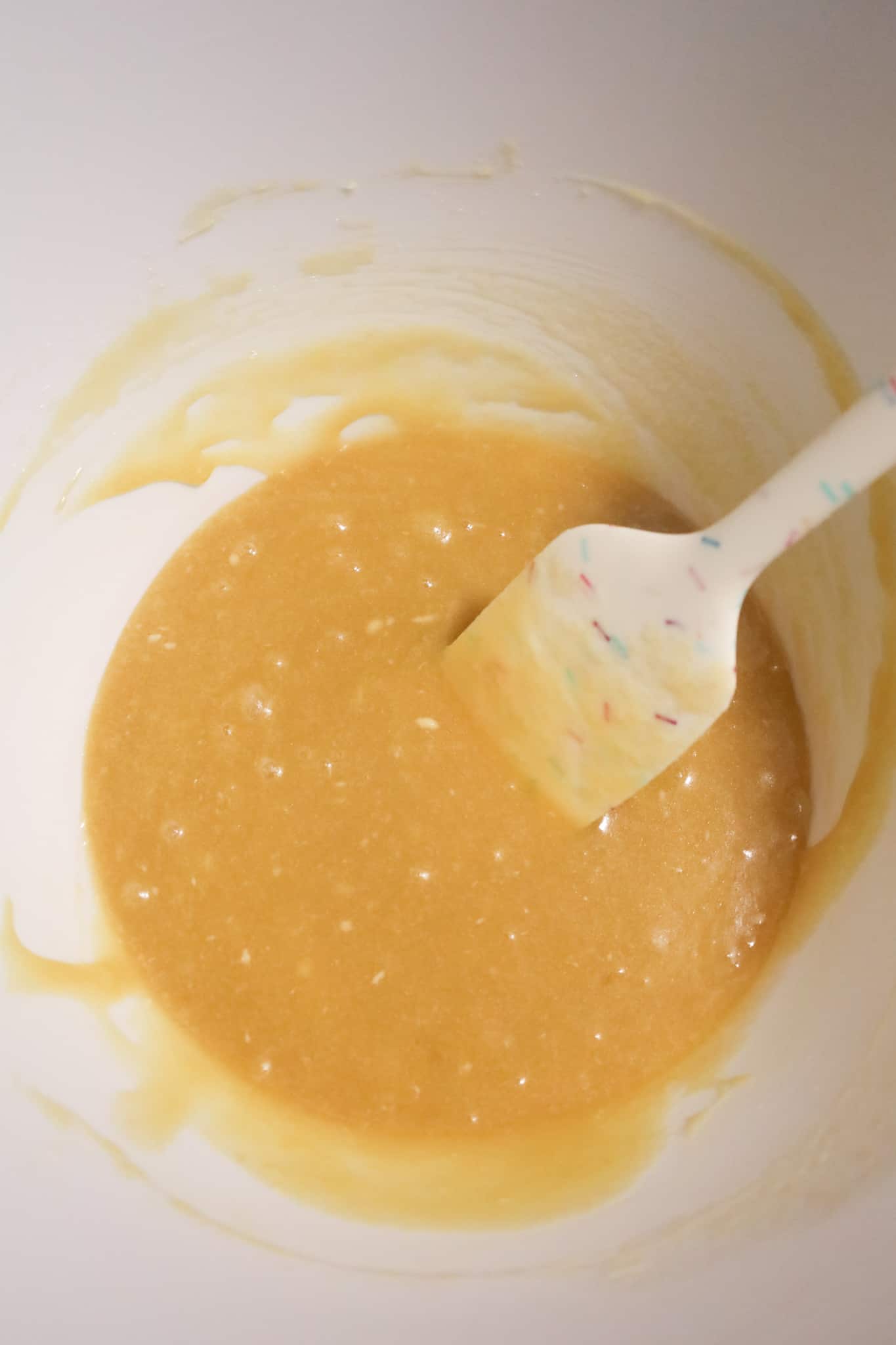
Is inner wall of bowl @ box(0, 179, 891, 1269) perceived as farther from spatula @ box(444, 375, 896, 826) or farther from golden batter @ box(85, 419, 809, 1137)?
spatula @ box(444, 375, 896, 826)

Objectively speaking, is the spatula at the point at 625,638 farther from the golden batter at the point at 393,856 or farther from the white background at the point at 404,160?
the white background at the point at 404,160

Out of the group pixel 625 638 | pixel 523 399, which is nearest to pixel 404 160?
pixel 523 399

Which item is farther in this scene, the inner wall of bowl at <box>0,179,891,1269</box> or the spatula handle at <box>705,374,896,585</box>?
the inner wall of bowl at <box>0,179,891,1269</box>

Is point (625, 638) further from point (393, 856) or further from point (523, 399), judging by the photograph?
point (523, 399)

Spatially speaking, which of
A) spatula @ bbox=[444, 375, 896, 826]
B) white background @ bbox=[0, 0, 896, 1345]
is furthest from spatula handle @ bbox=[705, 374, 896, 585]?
white background @ bbox=[0, 0, 896, 1345]

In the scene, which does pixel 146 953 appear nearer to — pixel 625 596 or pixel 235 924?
pixel 235 924
